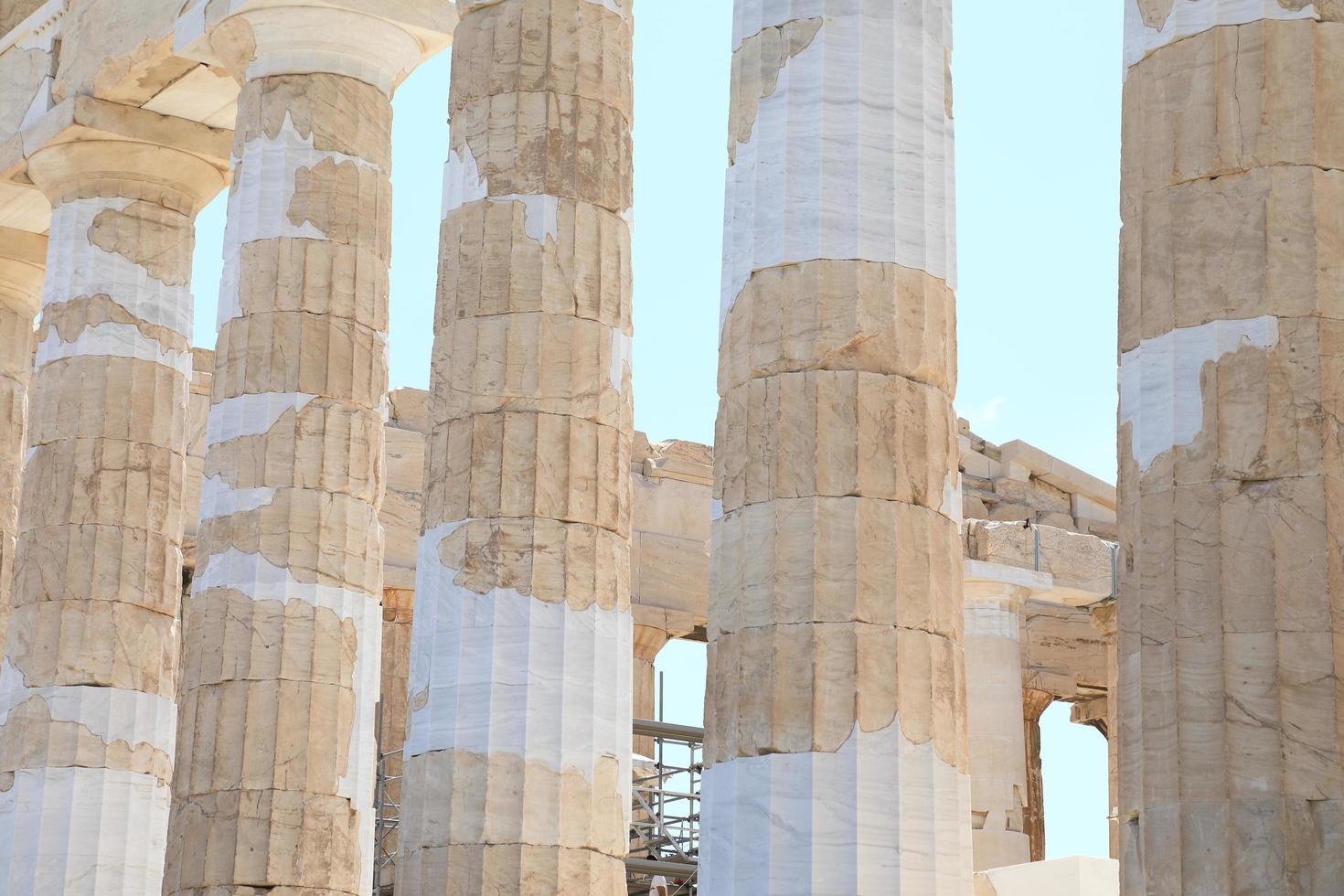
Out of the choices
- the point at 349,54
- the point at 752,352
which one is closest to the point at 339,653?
the point at 349,54

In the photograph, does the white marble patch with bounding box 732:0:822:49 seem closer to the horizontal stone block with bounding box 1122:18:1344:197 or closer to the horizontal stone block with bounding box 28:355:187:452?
the horizontal stone block with bounding box 1122:18:1344:197

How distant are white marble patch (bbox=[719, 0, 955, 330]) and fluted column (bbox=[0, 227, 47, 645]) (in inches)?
517

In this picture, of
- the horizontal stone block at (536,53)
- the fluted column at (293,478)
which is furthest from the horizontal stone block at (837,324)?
the fluted column at (293,478)

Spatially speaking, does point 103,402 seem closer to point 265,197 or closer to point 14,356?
point 265,197

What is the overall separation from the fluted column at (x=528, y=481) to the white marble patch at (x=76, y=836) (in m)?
5.90

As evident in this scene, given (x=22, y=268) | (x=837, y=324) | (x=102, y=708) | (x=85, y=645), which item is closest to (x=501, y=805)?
(x=837, y=324)

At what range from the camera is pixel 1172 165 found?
1027 cm

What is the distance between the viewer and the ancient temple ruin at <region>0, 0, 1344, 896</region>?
9.76 m

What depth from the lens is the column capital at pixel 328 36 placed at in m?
19.7

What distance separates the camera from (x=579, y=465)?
16.0 m

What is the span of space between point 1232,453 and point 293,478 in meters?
10.8

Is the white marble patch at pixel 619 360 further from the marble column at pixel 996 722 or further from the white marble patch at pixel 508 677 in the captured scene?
the marble column at pixel 996 722

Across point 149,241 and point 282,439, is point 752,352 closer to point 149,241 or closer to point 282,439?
point 282,439

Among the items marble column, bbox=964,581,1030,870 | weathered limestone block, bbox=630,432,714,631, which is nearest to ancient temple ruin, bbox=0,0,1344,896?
weathered limestone block, bbox=630,432,714,631
